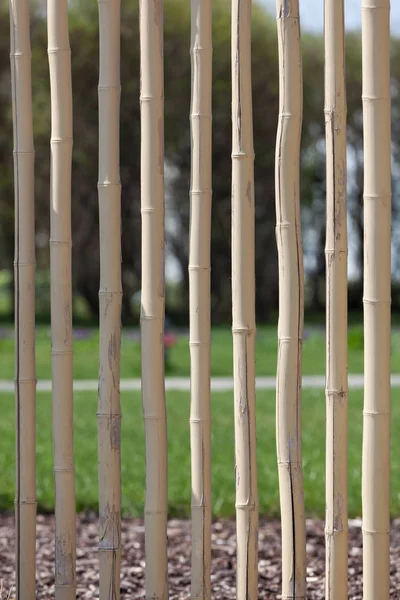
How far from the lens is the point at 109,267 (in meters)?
2.55

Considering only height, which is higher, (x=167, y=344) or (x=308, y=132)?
(x=308, y=132)

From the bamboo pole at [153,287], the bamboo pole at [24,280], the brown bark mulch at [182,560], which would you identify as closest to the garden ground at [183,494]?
the brown bark mulch at [182,560]

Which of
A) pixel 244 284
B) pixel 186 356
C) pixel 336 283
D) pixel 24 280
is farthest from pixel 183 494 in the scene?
pixel 186 356

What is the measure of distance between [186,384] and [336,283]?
7.29 m

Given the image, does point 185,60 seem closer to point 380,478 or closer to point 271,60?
point 271,60

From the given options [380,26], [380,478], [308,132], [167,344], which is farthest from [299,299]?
[308,132]

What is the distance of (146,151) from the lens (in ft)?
8.20

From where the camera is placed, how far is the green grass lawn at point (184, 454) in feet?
15.9

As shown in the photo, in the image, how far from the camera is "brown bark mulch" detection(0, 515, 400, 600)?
3.40m

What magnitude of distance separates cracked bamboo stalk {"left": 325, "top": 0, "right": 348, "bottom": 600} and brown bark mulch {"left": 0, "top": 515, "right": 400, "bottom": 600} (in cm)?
91

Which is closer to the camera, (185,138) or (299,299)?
(299,299)

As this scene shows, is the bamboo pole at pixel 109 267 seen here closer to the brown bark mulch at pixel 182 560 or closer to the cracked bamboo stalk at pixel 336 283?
the cracked bamboo stalk at pixel 336 283

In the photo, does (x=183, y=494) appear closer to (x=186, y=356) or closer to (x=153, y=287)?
(x=153, y=287)

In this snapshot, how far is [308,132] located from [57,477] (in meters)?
18.5
